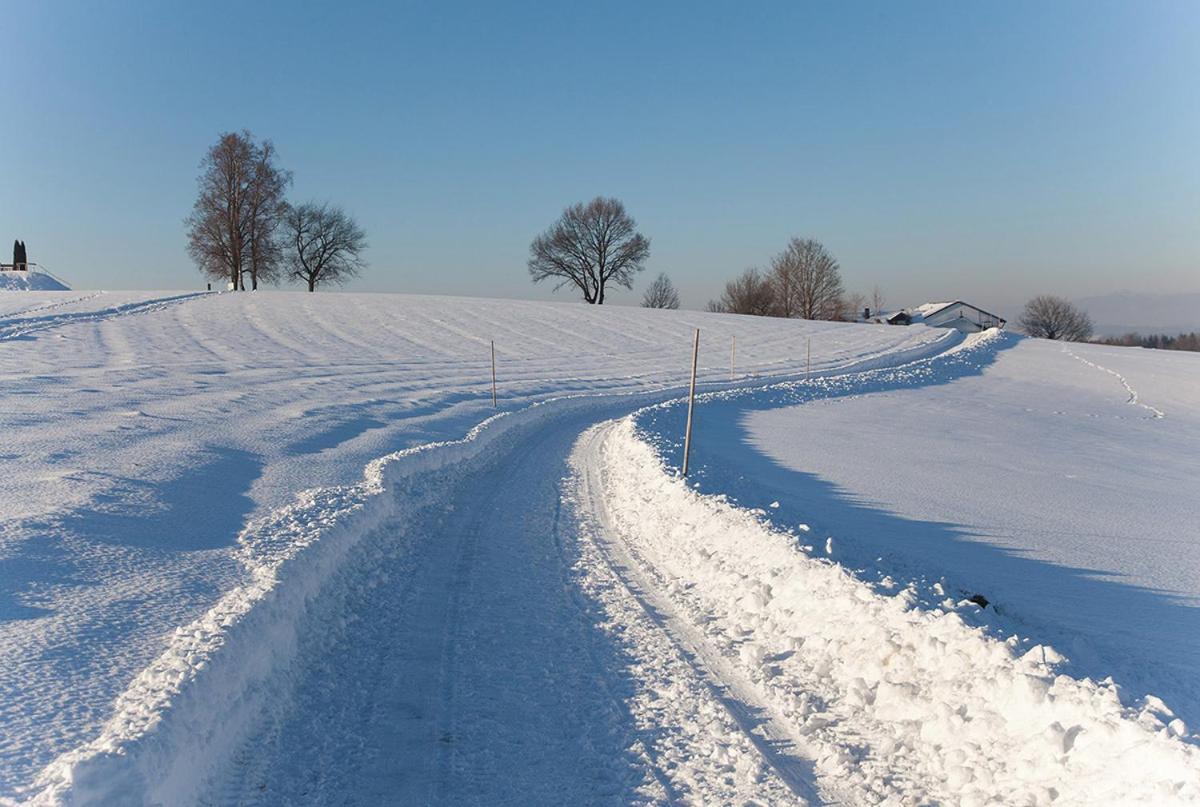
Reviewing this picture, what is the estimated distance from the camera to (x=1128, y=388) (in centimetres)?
3275

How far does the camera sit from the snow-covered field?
4.13 meters

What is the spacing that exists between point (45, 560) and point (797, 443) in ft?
45.4

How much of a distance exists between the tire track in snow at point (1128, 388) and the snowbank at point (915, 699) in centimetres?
2396

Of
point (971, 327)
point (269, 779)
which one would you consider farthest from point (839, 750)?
point (971, 327)

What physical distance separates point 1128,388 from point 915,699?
34465mm

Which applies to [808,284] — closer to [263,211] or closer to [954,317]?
[954,317]

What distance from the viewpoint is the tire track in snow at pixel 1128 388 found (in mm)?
25719

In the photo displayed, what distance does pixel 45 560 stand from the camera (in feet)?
21.0

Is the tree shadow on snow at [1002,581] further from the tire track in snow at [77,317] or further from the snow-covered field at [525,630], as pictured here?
the tire track in snow at [77,317]

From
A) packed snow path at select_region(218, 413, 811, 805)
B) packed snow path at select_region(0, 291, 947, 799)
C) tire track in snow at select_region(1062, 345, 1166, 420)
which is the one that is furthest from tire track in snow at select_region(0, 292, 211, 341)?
tire track in snow at select_region(1062, 345, 1166, 420)

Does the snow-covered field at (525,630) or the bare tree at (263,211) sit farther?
the bare tree at (263,211)

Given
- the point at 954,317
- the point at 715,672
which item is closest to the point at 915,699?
the point at 715,672

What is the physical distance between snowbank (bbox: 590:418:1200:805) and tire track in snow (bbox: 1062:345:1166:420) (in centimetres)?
2396

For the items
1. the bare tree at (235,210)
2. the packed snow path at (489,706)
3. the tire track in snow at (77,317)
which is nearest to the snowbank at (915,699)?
the packed snow path at (489,706)
